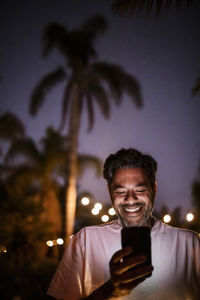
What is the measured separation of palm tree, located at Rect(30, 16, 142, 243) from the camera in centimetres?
1362

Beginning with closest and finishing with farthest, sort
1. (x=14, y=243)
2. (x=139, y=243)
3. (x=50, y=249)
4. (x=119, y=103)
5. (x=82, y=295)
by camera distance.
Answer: (x=139, y=243)
(x=82, y=295)
(x=14, y=243)
(x=119, y=103)
(x=50, y=249)

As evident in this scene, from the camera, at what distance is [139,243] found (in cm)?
188

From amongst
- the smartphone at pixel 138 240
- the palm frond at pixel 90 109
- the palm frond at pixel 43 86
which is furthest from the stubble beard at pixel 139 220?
the palm frond at pixel 90 109

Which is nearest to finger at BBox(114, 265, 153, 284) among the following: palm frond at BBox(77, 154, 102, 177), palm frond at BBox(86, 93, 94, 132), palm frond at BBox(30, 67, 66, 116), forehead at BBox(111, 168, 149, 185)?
forehead at BBox(111, 168, 149, 185)

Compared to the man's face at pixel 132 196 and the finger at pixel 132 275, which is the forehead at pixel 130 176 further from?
the finger at pixel 132 275

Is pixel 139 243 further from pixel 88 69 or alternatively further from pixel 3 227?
pixel 88 69

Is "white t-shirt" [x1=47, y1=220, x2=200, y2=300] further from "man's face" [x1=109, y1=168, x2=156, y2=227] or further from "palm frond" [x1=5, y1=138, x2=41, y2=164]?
"palm frond" [x1=5, y1=138, x2=41, y2=164]

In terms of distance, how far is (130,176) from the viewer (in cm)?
225

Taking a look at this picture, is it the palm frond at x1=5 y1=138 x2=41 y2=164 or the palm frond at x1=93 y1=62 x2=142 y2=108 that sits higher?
the palm frond at x1=93 y1=62 x2=142 y2=108

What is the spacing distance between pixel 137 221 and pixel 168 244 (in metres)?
0.28

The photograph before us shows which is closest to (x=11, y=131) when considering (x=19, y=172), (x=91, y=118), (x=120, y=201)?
(x=19, y=172)

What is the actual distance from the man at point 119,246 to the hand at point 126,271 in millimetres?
322

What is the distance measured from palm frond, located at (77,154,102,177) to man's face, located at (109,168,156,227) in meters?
12.0

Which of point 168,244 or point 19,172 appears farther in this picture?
point 19,172
